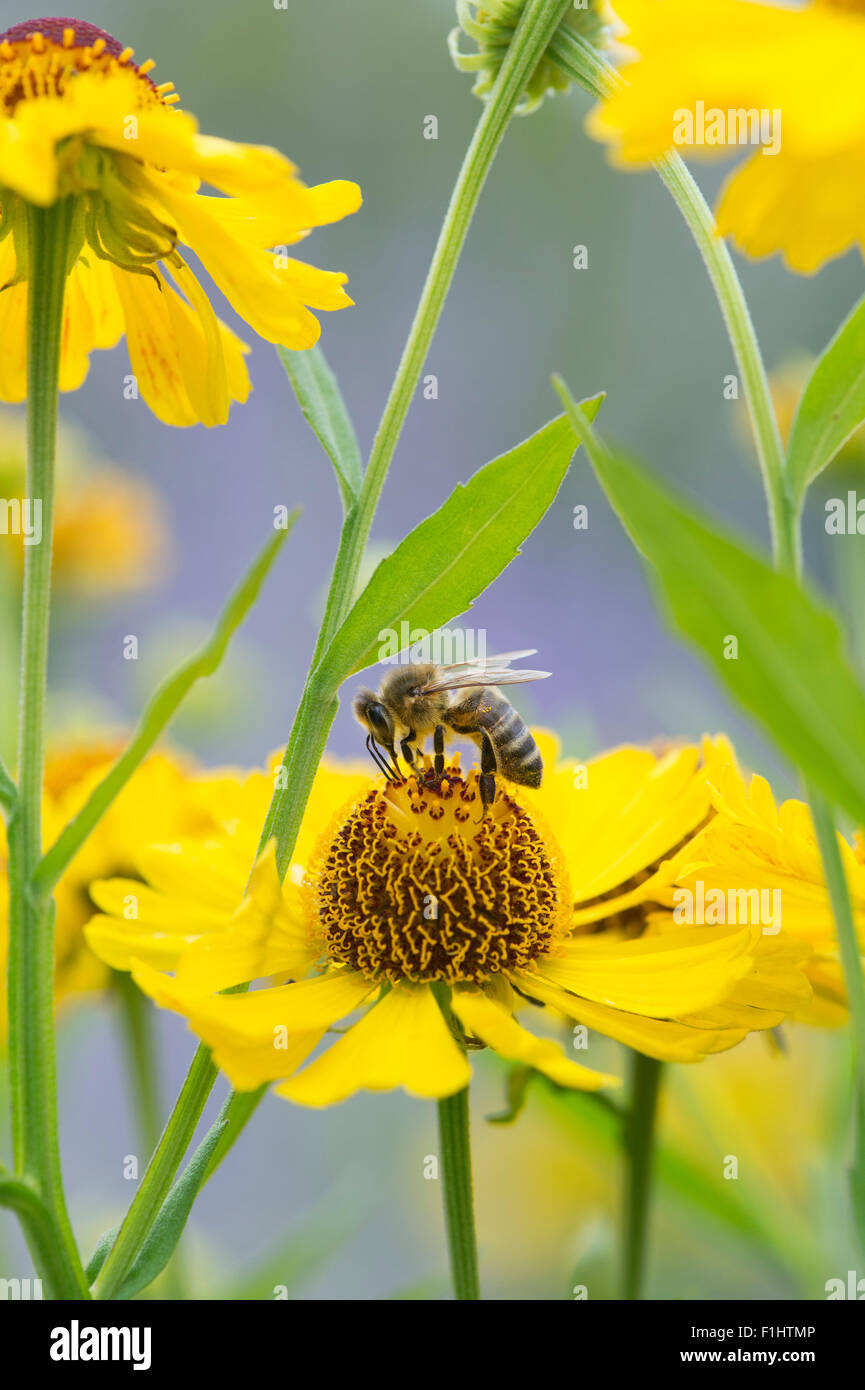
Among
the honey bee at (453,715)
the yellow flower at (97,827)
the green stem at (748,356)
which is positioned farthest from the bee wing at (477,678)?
the green stem at (748,356)

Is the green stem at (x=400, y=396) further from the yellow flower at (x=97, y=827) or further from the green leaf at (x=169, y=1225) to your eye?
the yellow flower at (x=97, y=827)

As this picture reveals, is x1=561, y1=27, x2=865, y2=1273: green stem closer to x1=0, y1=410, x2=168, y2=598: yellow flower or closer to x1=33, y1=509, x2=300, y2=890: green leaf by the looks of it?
x1=33, y1=509, x2=300, y2=890: green leaf

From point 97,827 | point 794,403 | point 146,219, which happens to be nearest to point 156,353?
point 146,219

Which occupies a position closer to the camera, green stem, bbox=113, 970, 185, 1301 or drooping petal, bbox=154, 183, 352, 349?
drooping petal, bbox=154, 183, 352, 349

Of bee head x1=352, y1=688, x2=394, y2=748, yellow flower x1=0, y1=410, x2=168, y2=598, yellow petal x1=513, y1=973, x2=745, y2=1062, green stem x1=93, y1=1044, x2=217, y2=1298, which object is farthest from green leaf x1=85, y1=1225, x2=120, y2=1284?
yellow flower x1=0, y1=410, x2=168, y2=598

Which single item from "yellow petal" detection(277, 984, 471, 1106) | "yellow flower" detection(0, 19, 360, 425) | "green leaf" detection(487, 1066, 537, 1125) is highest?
"yellow flower" detection(0, 19, 360, 425)

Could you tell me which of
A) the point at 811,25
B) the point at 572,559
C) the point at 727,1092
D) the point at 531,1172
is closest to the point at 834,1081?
the point at 727,1092

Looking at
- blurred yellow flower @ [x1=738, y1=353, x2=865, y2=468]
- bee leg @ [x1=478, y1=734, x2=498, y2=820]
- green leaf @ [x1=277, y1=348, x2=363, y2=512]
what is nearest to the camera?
green leaf @ [x1=277, y1=348, x2=363, y2=512]
